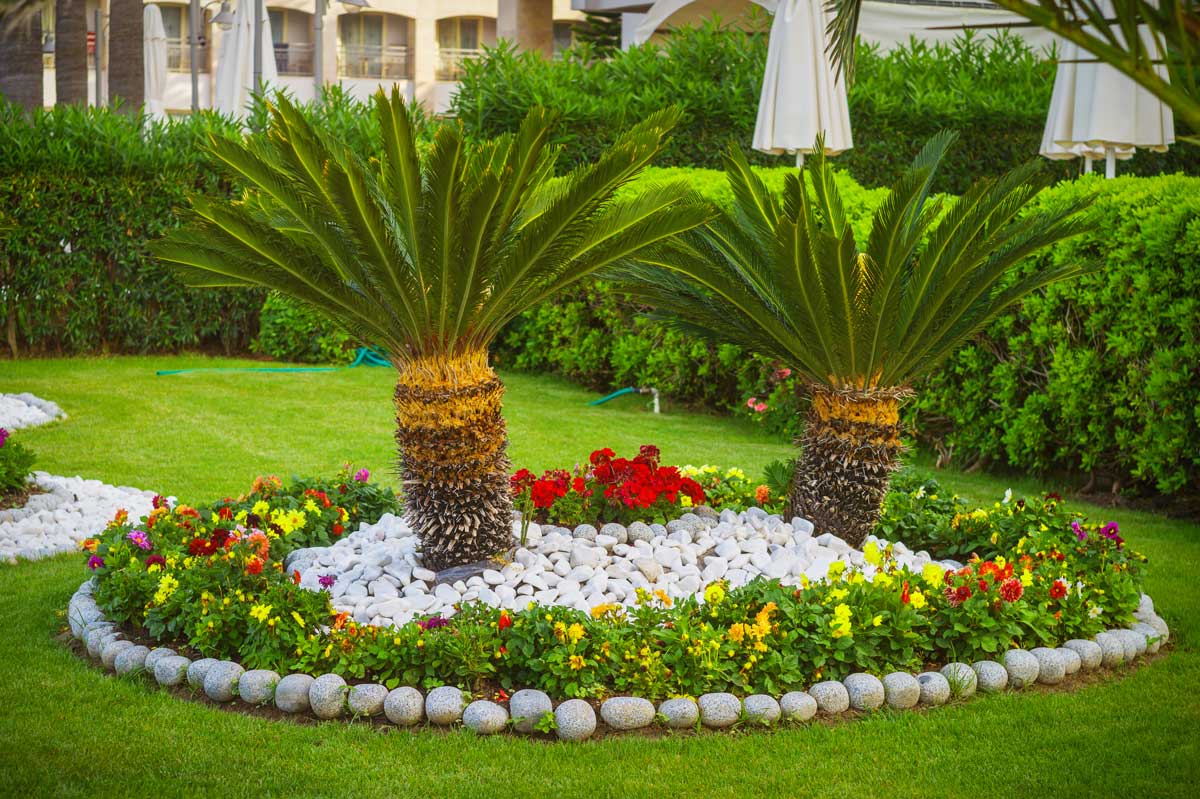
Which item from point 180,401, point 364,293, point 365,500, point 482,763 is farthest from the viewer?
point 180,401

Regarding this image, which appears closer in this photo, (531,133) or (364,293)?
(531,133)

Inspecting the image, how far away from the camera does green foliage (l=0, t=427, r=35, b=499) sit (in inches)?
288

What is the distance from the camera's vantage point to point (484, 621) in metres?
4.64

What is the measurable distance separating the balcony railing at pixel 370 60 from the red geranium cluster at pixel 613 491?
3537 cm

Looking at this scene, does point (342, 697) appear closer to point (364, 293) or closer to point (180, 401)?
point (364, 293)

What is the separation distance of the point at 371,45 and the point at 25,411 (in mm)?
31973

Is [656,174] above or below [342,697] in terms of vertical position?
above

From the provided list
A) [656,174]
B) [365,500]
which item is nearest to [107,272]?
[656,174]

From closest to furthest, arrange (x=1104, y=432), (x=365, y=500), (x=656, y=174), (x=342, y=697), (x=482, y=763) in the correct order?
(x=482, y=763), (x=342, y=697), (x=365, y=500), (x=1104, y=432), (x=656, y=174)

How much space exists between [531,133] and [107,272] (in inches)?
366

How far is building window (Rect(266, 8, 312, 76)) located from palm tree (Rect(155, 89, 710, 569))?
34476 mm

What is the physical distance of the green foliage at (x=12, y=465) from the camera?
24.0ft

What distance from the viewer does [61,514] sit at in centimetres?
709

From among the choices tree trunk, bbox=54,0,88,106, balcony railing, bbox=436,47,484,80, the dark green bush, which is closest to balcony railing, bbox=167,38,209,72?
balcony railing, bbox=436,47,484,80
